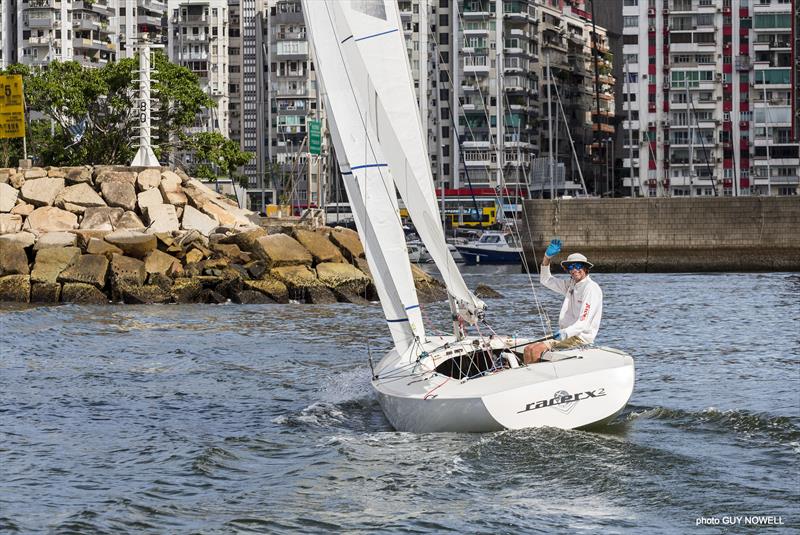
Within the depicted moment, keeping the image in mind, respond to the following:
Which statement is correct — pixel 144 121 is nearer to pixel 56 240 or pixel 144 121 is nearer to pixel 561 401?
pixel 56 240

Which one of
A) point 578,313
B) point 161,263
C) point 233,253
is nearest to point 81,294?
point 161,263

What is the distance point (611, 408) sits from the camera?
720 inches

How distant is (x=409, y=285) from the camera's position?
21203mm

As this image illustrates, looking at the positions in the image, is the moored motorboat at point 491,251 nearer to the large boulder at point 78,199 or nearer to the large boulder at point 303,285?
the large boulder at point 78,199

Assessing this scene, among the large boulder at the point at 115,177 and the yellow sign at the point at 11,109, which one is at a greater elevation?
the yellow sign at the point at 11,109

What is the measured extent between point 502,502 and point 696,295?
136 ft

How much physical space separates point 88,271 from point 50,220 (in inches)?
281

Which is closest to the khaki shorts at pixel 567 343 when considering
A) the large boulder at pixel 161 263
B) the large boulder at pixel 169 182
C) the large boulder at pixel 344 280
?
the large boulder at pixel 344 280

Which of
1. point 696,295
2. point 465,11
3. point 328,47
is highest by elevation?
point 465,11

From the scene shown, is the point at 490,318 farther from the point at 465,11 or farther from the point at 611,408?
the point at 465,11

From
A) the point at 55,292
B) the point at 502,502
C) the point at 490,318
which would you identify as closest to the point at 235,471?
the point at 502,502

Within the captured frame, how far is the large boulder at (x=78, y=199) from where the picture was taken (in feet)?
183

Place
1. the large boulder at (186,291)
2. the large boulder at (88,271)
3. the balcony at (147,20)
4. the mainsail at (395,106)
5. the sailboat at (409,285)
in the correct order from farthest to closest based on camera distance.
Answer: the balcony at (147,20) → the large boulder at (88,271) → the large boulder at (186,291) → the mainsail at (395,106) → the sailboat at (409,285)

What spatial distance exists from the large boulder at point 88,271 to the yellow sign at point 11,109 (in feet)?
68.8
